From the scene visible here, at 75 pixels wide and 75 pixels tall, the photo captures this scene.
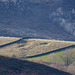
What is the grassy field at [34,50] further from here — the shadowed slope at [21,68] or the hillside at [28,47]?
the shadowed slope at [21,68]

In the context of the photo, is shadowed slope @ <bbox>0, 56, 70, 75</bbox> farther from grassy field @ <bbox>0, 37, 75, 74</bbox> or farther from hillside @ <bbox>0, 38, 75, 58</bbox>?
hillside @ <bbox>0, 38, 75, 58</bbox>

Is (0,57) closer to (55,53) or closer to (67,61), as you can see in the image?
(67,61)

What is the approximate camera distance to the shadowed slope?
36938 millimetres

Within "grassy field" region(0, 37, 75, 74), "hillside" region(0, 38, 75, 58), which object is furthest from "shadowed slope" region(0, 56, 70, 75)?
"hillside" region(0, 38, 75, 58)

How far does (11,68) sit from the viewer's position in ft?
125

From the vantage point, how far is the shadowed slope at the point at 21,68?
121 ft

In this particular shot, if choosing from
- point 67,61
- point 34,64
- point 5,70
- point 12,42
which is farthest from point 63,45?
point 5,70

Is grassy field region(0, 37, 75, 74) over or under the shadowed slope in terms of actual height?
under

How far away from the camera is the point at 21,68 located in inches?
1585

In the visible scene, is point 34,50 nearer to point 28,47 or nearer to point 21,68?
point 28,47

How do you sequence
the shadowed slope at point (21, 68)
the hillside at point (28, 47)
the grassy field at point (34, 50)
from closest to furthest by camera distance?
the shadowed slope at point (21, 68)
the grassy field at point (34, 50)
the hillside at point (28, 47)

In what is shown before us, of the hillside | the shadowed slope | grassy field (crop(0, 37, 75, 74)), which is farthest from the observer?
the hillside

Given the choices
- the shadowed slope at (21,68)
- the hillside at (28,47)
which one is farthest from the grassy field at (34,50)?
the shadowed slope at (21,68)

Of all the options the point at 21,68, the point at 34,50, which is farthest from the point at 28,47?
the point at 21,68
